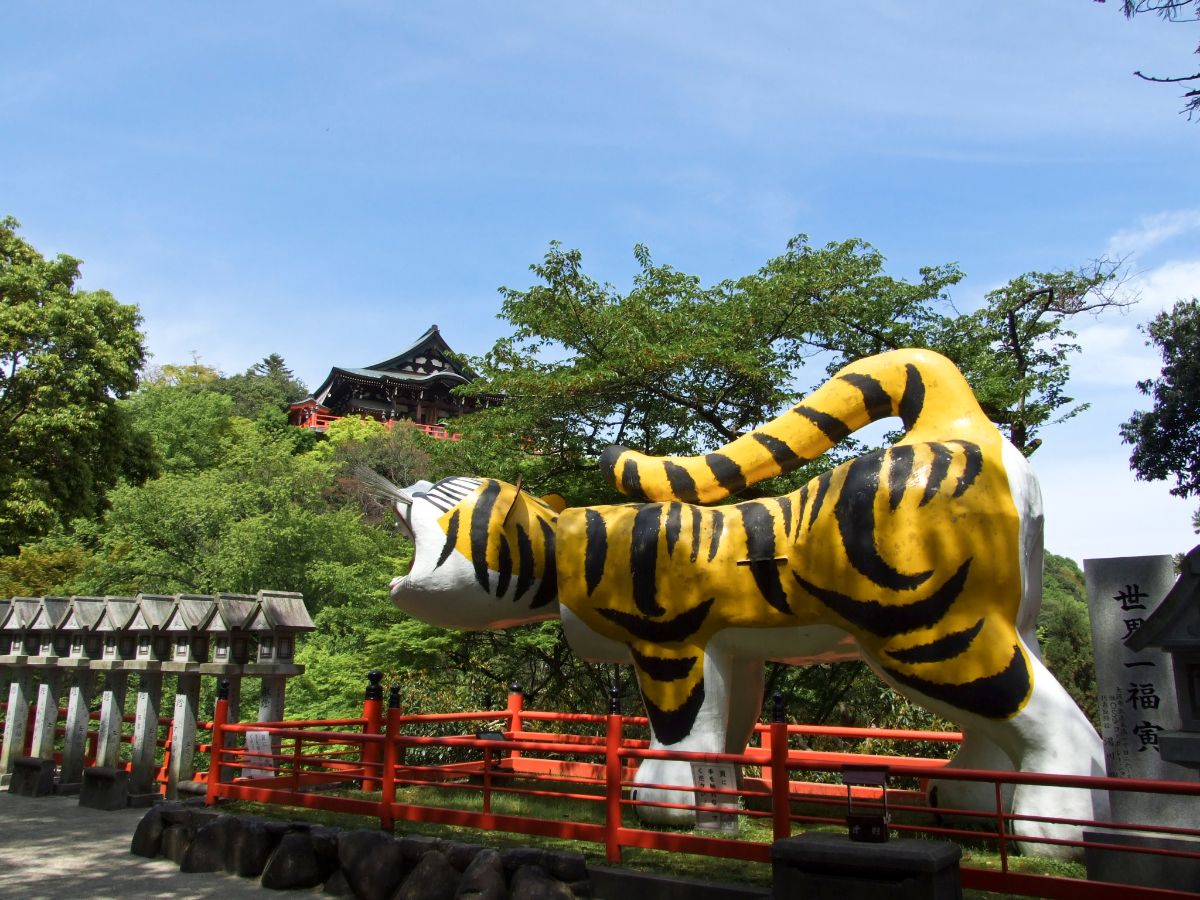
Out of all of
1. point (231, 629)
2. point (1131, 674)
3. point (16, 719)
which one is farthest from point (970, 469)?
point (16, 719)

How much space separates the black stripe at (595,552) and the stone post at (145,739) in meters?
4.84

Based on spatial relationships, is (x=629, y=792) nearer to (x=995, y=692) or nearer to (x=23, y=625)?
(x=995, y=692)

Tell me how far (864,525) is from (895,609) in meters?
0.52

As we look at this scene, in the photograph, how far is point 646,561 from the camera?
6.45 meters

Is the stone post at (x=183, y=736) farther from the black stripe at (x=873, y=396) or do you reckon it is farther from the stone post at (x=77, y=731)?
the black stripe at (x=873, y=396)

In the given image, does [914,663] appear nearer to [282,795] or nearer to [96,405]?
[282,795]

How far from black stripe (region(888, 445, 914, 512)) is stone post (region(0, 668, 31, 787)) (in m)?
9.81

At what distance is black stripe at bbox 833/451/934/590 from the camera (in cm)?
548

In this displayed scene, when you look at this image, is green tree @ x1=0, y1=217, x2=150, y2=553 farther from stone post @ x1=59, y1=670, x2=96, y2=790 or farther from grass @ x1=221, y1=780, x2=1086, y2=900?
grass @ x1=221, y1=780, x2=1086, y2=900

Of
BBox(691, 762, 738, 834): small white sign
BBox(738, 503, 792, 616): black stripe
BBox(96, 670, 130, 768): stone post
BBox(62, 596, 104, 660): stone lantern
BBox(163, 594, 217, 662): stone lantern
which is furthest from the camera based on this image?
BBox(62, 596, 104, 660): stone lantern

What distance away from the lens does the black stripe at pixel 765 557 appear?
6031mm

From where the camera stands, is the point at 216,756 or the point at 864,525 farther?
the point at 216,756

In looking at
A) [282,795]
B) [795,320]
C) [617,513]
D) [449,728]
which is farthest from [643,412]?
[282,795]

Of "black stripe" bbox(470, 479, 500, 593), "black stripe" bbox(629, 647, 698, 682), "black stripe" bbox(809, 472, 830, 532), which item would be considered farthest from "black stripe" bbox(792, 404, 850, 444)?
"black stripe" bbox(470, 479, 500, 593)
